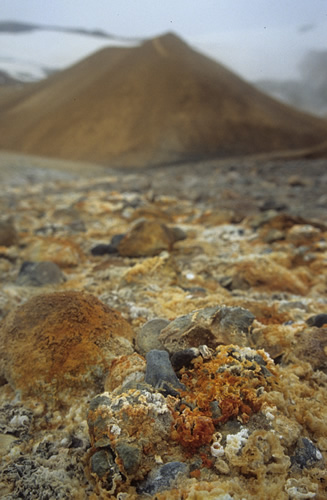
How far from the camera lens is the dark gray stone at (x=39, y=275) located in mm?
3014

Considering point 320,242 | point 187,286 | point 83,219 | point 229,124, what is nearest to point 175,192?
point 83,219

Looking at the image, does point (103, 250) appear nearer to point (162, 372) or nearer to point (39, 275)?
point (39, 275)

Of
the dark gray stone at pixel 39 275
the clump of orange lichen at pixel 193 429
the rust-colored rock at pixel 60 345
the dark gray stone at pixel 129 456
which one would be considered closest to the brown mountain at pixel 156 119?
the dark gray stone at pixel 39 275

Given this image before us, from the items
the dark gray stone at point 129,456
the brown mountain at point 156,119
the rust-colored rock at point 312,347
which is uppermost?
the brown mountain at point 156,119

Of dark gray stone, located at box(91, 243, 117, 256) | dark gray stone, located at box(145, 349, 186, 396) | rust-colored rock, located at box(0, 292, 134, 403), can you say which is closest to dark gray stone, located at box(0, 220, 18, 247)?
dark gray stone, located at box(91, 243, 117, 256)

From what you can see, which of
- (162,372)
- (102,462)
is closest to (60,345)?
(162,372)

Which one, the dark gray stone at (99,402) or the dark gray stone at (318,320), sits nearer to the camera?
the dark gray stone at (99,402)

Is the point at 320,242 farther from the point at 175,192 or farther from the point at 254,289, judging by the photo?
the point at 175,192

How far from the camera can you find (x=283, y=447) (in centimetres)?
142

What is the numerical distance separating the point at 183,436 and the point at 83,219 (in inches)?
154

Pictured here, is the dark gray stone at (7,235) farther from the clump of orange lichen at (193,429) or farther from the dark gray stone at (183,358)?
the clump of orange lichen at (193,429)

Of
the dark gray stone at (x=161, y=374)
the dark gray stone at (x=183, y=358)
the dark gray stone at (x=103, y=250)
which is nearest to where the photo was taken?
the dark gray stone at (x=161, y=374)

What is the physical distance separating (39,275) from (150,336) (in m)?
1.36

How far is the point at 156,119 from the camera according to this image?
14859 mm
